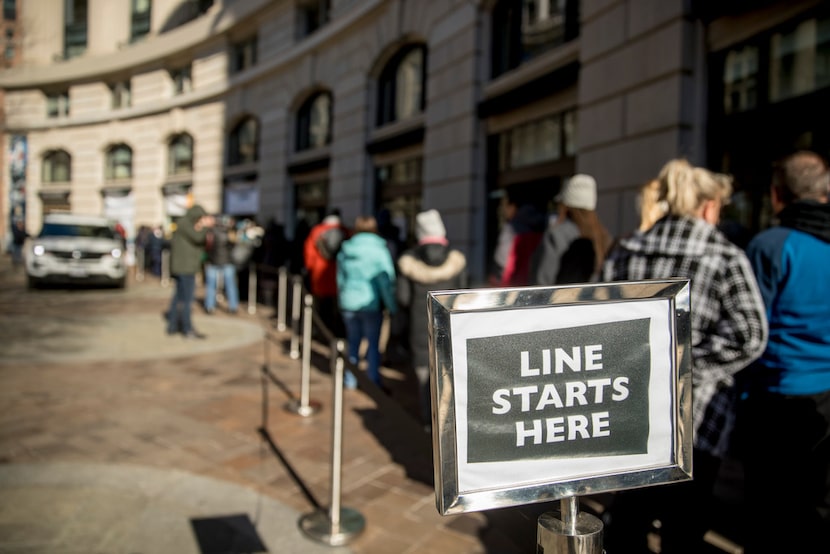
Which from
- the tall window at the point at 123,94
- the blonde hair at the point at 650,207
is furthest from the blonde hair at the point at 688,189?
the tall window at the point at 123,94

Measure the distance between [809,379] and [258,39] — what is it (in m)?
19.5

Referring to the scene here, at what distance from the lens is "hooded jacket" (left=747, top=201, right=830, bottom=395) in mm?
2264

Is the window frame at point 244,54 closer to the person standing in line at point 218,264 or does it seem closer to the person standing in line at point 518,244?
the person standing in line at point 218,264

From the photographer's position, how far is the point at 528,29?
29.8ft

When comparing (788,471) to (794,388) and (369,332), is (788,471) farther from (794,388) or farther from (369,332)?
(369,332)

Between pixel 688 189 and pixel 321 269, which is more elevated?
pixel 688 189

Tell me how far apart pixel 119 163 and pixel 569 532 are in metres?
29.1

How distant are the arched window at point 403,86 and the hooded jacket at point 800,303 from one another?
10541 millimetres

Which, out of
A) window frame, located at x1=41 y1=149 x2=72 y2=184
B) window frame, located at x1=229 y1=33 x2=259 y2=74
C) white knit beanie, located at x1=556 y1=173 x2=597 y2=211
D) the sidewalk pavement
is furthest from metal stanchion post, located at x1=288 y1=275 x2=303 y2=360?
window frame, located at x1=41 y1=149 x2=72 y2=184

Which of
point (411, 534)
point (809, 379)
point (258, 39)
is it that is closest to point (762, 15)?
point (809, 379)

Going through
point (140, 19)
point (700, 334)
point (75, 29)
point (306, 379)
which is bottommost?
point (306, 379)

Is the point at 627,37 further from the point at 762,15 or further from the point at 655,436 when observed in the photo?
the point at 655,436

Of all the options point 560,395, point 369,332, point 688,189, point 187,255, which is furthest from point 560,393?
point 187,255

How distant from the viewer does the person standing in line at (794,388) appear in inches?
88.7
